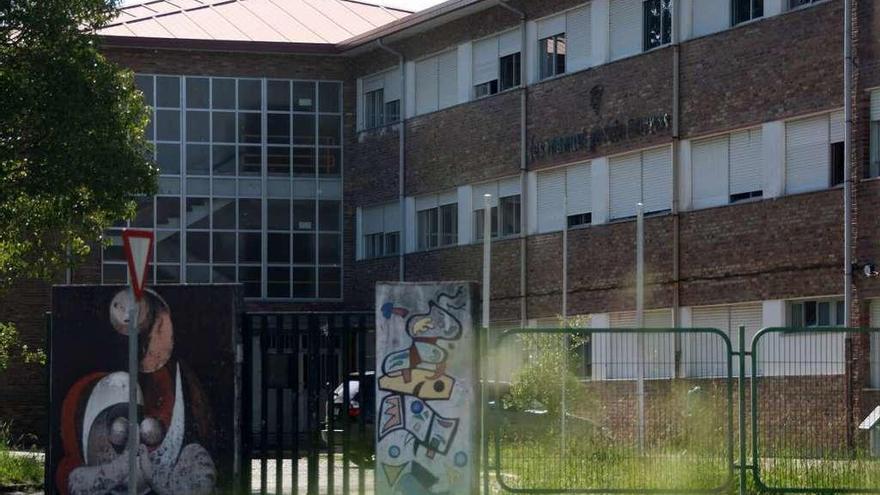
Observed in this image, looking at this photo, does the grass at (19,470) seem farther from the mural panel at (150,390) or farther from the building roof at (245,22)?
the building roof at (245,22)

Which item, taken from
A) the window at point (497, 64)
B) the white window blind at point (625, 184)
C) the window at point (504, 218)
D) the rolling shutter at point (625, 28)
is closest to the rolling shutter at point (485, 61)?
the window at point (497, 64)

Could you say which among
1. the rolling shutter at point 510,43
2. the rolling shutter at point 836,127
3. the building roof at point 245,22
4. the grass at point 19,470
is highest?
the building roof at point 245,22

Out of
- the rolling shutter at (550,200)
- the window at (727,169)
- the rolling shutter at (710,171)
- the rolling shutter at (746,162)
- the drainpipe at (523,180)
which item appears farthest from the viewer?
the drainpipe at (523,180)

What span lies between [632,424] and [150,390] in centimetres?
540

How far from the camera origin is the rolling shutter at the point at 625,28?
119ft

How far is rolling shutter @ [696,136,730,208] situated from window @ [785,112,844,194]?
195 cm

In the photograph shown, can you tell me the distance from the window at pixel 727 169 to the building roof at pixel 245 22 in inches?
619

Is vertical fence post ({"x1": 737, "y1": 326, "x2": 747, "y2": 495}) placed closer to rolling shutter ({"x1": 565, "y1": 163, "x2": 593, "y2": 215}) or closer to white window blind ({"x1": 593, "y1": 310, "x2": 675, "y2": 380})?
white window blind ({"x1": 593, "y1": 310, "x2": 675, "y2": 380})

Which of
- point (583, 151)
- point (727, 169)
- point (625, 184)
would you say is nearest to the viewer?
point (727, 169)

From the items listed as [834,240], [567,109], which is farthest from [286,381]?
[567,109]

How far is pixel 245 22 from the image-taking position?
49.0 m

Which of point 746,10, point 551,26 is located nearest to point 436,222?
point 551,26

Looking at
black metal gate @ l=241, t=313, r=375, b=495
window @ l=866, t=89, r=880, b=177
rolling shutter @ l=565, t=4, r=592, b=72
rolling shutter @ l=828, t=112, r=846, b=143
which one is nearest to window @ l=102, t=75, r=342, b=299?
rolling shutter @ l=565, t=4, r=592, b=72

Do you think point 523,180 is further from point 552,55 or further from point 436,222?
point 436,222
